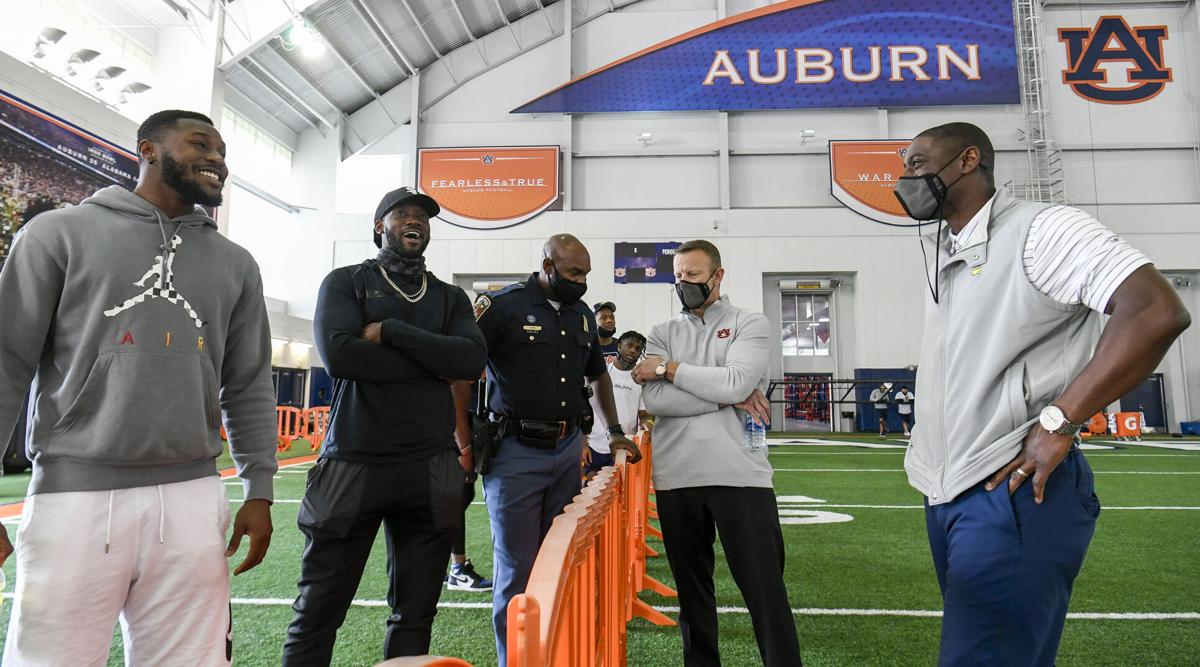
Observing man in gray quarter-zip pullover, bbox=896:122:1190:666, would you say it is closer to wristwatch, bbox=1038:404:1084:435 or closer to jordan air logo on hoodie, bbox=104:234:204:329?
wristwatch, bbox=1038:404:1084:435

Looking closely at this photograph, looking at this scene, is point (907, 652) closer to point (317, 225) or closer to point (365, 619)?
point (365, 619)

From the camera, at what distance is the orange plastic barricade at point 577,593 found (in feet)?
2.68

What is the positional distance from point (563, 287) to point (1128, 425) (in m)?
18.0

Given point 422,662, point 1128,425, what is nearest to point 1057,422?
point 422,662

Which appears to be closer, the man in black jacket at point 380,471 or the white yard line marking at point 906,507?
the man in black jacket at point 380,471

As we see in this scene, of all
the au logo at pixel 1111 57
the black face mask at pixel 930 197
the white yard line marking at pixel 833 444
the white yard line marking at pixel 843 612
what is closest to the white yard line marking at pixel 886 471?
the white yard line marking at pixel 833 444

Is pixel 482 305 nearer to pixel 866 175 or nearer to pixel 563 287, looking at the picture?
pixel 563 287

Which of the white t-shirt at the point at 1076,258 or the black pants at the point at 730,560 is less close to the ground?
the white t-shirt at the point at 1076,258

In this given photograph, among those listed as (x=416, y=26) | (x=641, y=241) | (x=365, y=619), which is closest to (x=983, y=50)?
(x=641, y=241)

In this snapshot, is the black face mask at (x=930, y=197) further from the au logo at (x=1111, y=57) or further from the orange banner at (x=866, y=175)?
the au logo at (x=1111, y=57)

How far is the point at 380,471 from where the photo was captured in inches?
82.8

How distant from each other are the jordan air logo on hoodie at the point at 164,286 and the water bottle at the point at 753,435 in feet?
6.25

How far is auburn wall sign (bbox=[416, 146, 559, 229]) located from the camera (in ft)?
60.9

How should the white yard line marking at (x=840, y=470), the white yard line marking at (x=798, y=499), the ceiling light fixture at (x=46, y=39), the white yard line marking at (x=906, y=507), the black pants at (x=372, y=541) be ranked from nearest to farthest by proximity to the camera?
the black pants at (x=372, y=541) < the white yard line marking at (x=906, y=507) < the white yard line marking at (x=798, y=499) < the white yard line marking at (x=840, y=470) < the ceiling light fixture at (x=46, y=39)
